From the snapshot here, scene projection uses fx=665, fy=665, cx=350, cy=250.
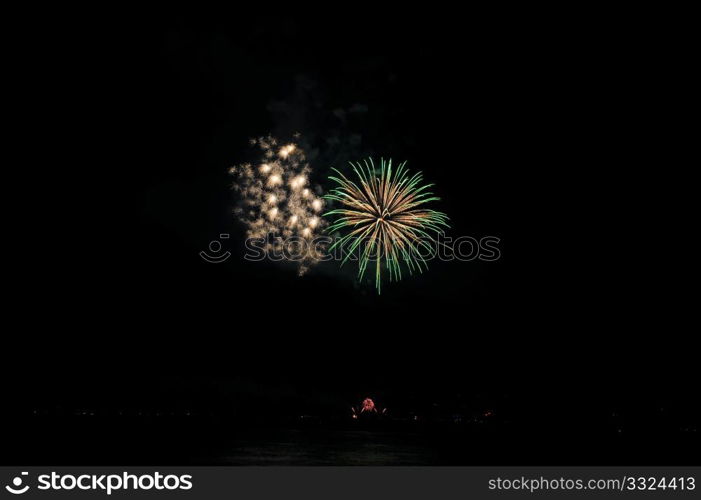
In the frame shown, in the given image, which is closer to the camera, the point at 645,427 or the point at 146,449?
the point at 146,449

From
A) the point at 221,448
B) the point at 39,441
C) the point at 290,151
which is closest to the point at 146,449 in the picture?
the point at 221,448

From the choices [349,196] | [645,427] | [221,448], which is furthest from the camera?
[645,427]
